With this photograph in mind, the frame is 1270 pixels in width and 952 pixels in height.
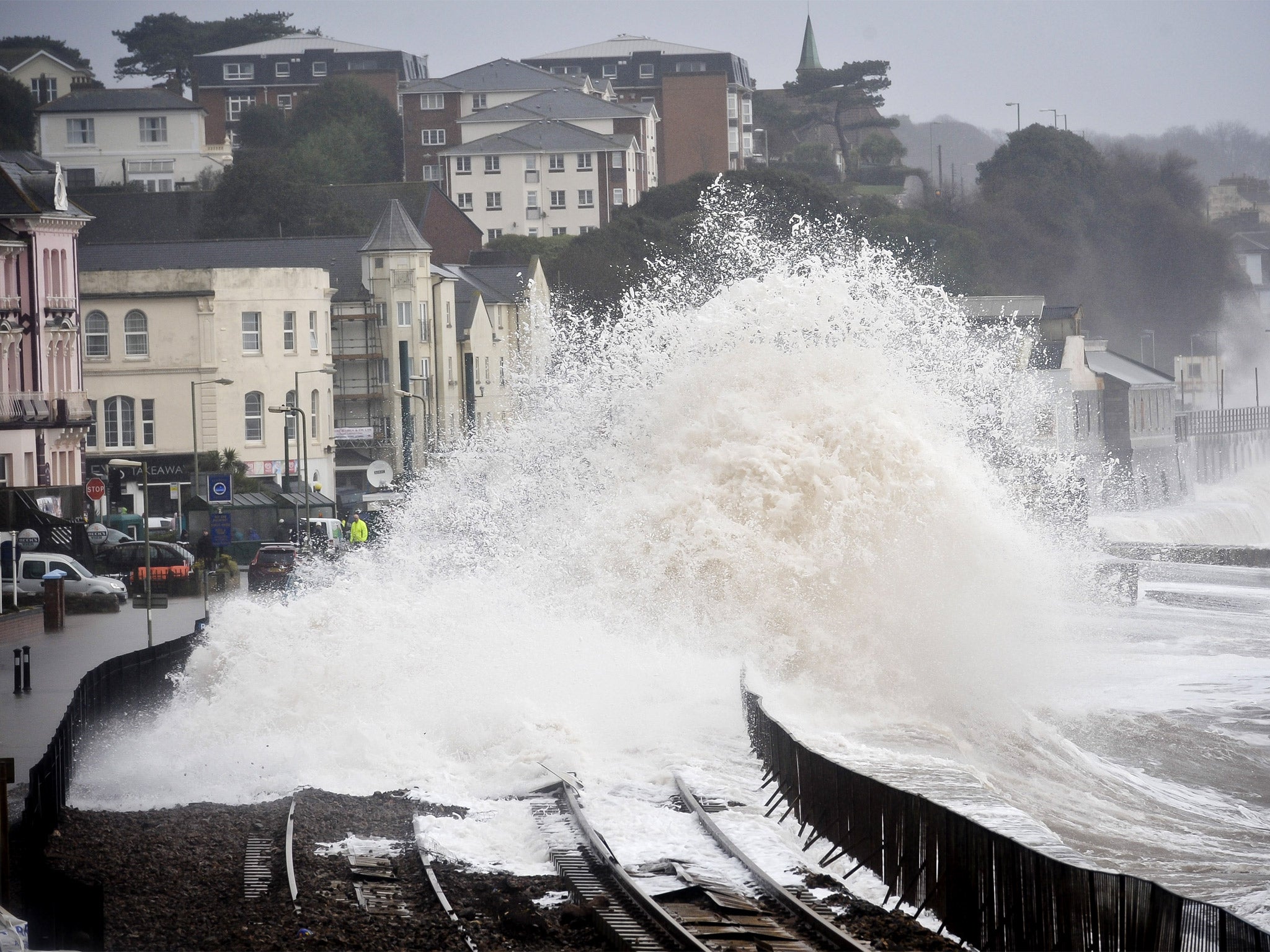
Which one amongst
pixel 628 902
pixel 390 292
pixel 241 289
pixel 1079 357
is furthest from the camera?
pixel 1079 357

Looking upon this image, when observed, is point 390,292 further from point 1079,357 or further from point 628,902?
point 628,902

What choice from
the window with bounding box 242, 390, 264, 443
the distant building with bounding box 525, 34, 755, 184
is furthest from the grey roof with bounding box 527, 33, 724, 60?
the window with bounding box 242, 390, 264, 443

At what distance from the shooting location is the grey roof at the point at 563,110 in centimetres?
12106

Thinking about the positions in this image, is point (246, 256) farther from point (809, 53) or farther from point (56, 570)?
point (809, 53)

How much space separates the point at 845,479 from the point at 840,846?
10.7m

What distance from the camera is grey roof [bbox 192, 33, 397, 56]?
139m

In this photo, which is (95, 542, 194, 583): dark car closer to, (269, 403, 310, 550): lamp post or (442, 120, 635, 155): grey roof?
(269, 403, 310, 550): lamp post

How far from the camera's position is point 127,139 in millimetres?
108688

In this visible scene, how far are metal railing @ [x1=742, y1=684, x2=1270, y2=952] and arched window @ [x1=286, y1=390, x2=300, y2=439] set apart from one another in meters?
48.7

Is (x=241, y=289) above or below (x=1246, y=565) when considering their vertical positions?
above

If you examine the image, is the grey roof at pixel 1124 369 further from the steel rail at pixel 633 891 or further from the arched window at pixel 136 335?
the steel rail at pixel 633 891

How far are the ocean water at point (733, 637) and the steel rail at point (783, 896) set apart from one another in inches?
15.0

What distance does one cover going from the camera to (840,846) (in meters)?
13.5

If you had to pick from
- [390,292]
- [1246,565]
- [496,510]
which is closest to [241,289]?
[390,292]
